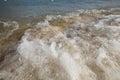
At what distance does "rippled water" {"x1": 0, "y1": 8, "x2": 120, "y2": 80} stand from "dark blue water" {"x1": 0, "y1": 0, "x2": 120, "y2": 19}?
2264mm

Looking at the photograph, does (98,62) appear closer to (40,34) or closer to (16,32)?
(40,34)

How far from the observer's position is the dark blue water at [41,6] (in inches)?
350

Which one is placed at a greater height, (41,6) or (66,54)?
(66,54)

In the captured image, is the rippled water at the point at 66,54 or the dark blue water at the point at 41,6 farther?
the dark blue water at the point at 41,6

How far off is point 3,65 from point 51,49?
1209mm

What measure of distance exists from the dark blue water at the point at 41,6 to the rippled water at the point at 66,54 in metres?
2.26

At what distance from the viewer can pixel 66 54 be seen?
15.6 feet

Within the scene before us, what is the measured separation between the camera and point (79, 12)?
352 inches

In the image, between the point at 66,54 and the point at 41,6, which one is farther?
the point at 41,6

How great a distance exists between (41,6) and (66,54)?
5.65 m

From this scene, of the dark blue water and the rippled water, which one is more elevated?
the rippled water

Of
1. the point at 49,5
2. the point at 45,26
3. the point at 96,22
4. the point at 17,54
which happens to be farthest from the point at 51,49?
the point at 49,5

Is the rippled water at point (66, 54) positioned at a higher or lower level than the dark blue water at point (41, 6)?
higher

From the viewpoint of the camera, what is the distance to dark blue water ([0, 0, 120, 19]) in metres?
8.90
